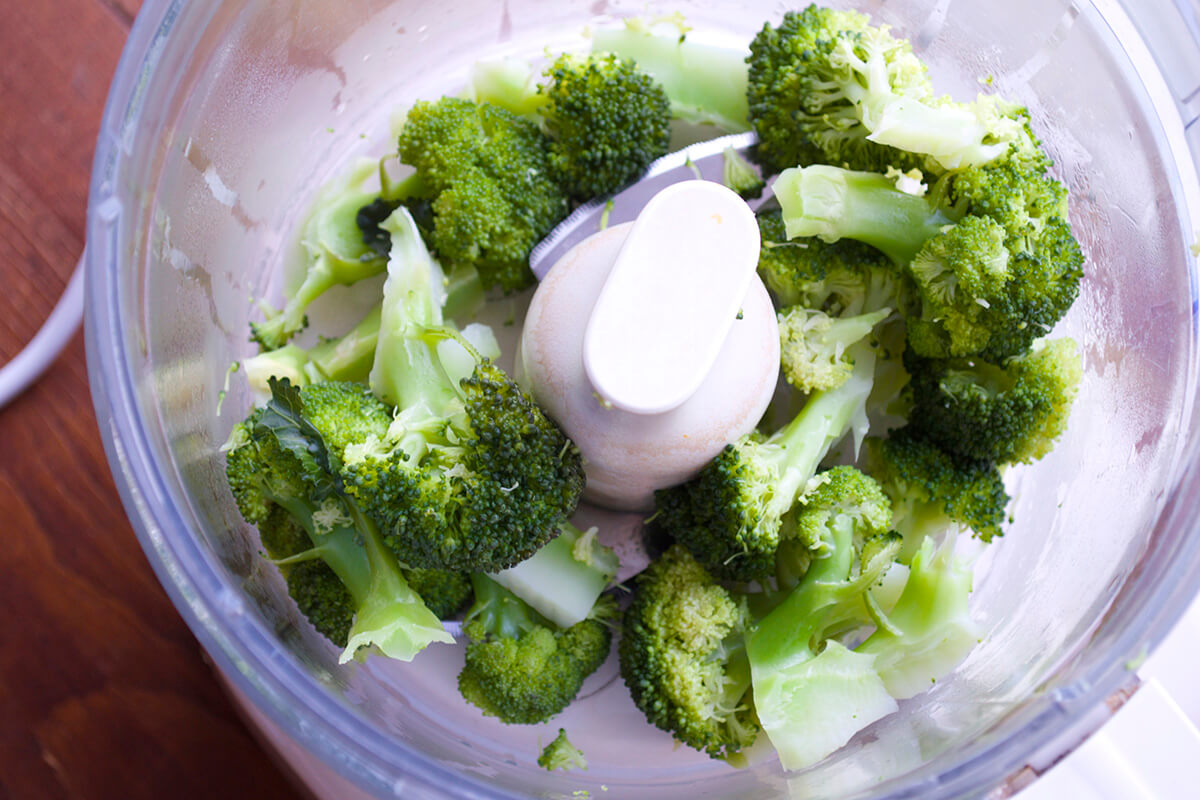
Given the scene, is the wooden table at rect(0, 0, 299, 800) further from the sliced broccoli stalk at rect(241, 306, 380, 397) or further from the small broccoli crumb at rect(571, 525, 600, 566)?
the small broccoli crumb at rect(571, 525, 600, 566)

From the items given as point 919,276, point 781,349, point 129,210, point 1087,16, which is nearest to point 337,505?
point 129,210

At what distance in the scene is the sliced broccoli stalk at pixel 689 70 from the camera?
127 cm

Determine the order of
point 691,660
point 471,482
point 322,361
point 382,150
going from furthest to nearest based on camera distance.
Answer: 1. point 382,150
2. point 322,361
3. point 691,660
4. point 471,482

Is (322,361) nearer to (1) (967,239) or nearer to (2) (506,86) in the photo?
(2) (506,86)

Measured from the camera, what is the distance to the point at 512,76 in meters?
1.25

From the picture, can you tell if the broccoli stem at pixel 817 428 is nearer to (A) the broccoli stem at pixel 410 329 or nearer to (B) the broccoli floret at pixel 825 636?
(B) the broccoli floret at pixel 825 636

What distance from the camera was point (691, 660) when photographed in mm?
1098

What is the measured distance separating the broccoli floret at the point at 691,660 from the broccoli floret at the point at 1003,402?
1.15 ft

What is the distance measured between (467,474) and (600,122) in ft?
1.62

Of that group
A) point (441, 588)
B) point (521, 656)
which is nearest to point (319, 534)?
point (441, 588)

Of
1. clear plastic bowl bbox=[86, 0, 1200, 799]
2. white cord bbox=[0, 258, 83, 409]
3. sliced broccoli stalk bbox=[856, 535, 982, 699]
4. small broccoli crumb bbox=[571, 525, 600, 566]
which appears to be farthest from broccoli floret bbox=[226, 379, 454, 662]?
sliced broccoli stalk bbox=[856, 535, 982, 699]

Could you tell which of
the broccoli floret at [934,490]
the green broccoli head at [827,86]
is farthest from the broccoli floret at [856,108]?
the broccoli floret at [934,490]

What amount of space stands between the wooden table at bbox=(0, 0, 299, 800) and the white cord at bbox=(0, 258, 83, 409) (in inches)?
0.9

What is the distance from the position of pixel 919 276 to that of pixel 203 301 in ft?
2.89
